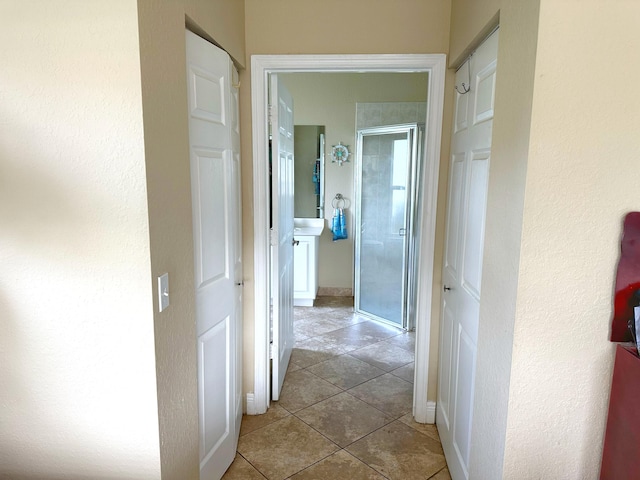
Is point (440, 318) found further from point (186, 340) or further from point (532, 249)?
point (186, 340)

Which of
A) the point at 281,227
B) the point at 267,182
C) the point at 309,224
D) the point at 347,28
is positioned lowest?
the point at 309,224

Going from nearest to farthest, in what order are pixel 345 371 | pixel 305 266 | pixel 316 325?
pixel 345 371
pixel 316 325
pixel 305 266

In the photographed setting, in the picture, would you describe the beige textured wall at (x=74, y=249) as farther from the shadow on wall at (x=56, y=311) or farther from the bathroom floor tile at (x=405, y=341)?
the bathroom floor tile at (x=405, y=341)

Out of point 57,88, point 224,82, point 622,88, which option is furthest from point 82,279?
point 622,88

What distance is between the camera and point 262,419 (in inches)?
103

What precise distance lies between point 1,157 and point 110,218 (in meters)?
0.36

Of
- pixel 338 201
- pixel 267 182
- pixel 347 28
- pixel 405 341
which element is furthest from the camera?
pixel 338 201

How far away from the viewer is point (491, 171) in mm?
1544

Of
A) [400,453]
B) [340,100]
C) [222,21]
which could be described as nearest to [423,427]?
[400,453]

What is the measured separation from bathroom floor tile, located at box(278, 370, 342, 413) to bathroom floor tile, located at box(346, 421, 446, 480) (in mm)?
490

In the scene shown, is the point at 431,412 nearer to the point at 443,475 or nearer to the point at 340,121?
the point at 443,475

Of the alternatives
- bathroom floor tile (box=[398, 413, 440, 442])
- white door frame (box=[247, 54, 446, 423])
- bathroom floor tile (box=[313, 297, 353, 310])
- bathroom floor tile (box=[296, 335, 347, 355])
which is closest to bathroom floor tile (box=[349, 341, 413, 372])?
bathroom floor tile (box=[296, 335, 347, 355])

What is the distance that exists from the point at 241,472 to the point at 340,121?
355 cm

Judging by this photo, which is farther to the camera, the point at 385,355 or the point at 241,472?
the point at 385,355
